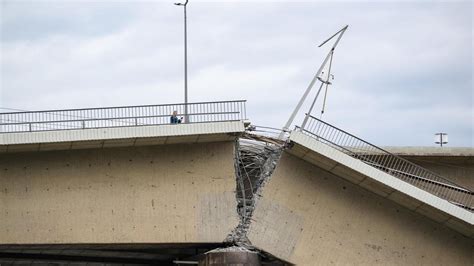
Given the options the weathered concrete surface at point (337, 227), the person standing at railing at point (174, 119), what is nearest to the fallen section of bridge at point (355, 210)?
the weathered concrete surface at point (337, 227)

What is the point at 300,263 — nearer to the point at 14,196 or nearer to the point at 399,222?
the point at 399,222

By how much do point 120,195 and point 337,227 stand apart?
7760 millimetres

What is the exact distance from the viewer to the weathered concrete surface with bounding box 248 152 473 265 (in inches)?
1582

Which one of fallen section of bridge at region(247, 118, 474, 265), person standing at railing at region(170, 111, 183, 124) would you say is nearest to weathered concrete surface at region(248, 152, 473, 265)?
fallen section of bridge at region(247, 118, 474, 265)

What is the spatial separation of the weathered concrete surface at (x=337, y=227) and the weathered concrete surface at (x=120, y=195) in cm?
167

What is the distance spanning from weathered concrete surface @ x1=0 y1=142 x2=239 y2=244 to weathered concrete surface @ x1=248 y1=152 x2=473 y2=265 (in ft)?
5.48

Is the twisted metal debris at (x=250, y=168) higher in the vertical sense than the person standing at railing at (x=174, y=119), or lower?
lower

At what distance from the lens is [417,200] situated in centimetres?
4053

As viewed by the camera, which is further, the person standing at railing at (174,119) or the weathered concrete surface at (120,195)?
the person standing at railing at (174,119)

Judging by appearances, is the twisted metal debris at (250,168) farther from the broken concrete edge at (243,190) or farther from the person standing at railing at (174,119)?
the person standing at railing at (174,119)

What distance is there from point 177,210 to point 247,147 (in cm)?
333

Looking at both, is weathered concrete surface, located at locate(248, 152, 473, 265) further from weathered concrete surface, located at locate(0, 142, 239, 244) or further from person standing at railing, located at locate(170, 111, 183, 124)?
person standing at railing, located at locate(170, 111, 183, 124)

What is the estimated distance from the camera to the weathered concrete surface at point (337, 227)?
4019 cm

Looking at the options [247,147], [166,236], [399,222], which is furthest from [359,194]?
[166,236]
